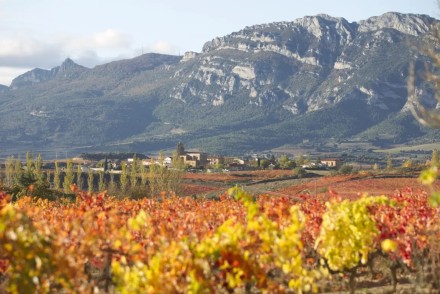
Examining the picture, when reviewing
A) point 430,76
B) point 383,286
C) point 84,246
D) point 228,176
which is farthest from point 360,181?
point 84,246

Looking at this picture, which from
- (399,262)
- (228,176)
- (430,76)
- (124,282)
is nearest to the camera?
(124,282)

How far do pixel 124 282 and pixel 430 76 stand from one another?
6.52 meters

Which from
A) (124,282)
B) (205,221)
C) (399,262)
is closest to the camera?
(124,282)

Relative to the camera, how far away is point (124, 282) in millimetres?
7961

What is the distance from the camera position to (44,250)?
7.45 m

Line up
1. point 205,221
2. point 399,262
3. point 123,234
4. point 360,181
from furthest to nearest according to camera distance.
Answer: point 360,181 < point 399,262 < point 205,221 < point 123,234

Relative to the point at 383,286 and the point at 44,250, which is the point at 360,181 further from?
the point at 44,250

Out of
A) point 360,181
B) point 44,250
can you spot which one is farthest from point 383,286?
point 360,181

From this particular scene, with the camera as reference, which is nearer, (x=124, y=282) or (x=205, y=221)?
(x=124, y=282)

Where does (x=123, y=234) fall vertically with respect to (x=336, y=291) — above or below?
above

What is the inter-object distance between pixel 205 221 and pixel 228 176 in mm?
67130

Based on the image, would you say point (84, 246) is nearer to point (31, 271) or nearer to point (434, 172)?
point (31, 271)

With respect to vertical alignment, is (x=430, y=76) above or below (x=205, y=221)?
above

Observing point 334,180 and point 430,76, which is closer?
point 430,76
